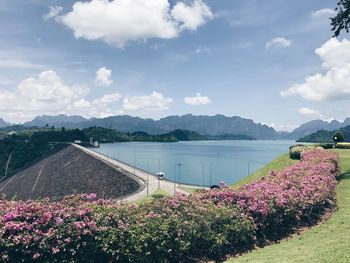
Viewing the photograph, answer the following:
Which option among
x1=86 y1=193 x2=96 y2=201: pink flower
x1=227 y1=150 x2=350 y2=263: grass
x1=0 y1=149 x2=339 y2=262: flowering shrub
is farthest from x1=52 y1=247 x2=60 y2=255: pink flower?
x1=227 y1=150 x2=350 y2=263: grass

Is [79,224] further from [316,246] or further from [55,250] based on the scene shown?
[316,246]

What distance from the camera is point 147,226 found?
14.0 m

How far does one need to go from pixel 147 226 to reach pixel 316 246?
22.5 ft

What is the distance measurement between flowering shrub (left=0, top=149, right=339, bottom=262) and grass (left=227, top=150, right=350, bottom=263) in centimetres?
120

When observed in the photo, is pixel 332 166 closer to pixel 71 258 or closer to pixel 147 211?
pixel 147 211

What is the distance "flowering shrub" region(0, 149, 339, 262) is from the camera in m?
12.6

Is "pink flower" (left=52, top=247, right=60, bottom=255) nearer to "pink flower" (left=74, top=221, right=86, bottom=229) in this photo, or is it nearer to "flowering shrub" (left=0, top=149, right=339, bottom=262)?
"flowering shrub" (left=0, top=149, right=339, bottom=262)

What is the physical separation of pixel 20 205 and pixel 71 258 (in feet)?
10.6

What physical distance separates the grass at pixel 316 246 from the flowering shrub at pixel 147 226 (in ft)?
3.93

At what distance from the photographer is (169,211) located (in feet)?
Result: 50.0

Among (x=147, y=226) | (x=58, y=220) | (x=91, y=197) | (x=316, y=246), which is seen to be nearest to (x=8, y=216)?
(x=58, y=220)

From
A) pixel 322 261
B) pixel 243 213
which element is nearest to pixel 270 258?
pixel 322 261

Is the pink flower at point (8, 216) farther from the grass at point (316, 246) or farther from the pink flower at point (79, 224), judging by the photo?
the grass at point (316, 246)

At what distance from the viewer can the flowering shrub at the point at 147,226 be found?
41.2 ft
